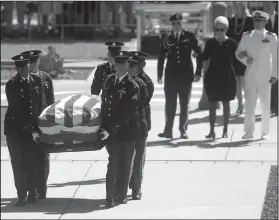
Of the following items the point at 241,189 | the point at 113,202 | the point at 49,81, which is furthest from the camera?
the point at 241,189

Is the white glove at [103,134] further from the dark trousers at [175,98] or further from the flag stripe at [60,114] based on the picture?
the dark trousers at [175,98]

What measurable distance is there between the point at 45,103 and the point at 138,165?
116cm

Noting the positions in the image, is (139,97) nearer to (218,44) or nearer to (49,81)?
(49,81)

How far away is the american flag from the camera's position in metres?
6.64

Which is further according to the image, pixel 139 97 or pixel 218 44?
pixel 218 44

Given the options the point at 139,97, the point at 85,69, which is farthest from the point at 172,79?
the point at 85,69

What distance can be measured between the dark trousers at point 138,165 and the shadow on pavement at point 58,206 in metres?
0.47

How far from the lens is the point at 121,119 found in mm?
6973

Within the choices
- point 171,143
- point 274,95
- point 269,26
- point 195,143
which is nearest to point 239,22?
point 269,26

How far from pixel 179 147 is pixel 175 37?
13.0ft

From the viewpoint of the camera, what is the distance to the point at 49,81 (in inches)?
276

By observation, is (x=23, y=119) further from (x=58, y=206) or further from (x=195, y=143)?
(x=195, y=143)

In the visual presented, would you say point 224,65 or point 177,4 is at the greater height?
point 177,4

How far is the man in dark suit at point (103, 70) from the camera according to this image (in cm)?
718
